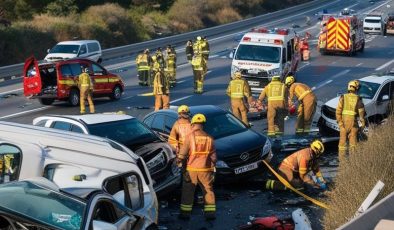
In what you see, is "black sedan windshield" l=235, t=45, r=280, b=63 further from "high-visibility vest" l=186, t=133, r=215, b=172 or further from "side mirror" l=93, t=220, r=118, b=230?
"side mirror" l=93, t=220, r=118, b=230

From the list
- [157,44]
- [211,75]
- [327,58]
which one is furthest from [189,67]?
[157,44]

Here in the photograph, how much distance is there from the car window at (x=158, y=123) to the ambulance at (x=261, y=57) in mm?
10725

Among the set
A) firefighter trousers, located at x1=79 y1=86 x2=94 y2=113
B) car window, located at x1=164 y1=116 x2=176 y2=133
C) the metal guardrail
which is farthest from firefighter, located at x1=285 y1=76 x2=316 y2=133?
the metal guardrail

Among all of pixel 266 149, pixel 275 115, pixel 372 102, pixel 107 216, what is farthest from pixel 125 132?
pixel 372 102

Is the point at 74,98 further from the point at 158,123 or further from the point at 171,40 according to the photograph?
the point at 171,40

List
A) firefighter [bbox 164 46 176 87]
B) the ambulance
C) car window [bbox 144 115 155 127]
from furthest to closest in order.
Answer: firefighter [bbox 164 46 176 87], the ambulance, car window [bbox 144 115 155 127]

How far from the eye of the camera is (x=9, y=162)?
26.8ft

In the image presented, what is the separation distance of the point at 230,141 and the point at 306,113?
14.5 ft

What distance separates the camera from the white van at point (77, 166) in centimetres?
795

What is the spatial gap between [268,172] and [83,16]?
39096 mm

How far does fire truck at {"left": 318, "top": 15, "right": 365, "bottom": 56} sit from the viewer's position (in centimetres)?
3675

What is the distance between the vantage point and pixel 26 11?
1966 inches

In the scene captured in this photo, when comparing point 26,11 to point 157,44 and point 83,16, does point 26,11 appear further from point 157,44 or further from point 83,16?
point 157,44

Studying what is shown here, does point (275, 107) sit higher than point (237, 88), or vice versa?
point (237, 88)
